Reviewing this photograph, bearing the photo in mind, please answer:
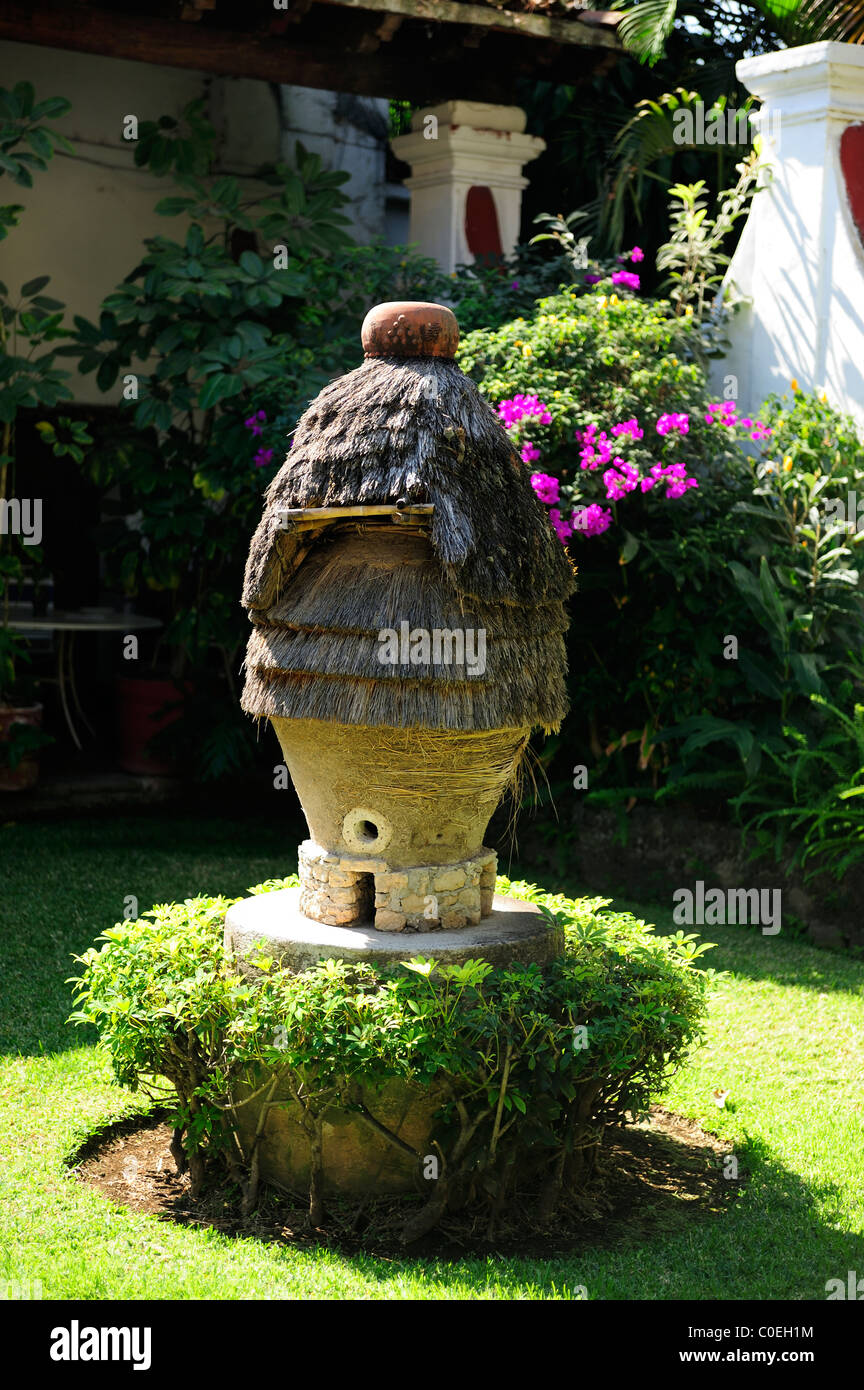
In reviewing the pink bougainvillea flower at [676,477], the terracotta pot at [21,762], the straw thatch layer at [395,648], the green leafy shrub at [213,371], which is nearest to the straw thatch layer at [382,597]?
the straw thatch layer at [395,648]

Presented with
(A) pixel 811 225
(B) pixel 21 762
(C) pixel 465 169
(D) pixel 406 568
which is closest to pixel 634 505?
(A) pixel 811 225

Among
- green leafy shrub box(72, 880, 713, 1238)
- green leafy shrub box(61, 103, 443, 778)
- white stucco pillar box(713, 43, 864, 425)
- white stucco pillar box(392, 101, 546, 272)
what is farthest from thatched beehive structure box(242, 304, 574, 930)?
white stucco pillar box(392, 101, 546, 272)

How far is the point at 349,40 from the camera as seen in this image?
28.5 feet

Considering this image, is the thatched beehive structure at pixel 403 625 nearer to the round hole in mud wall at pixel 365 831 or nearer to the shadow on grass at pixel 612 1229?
the round hole in mud wall at pixel 365 831

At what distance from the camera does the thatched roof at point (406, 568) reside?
425 centimetres

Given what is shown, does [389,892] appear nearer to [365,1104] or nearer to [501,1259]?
[365,1104]

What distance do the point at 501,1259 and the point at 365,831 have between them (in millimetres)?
1322

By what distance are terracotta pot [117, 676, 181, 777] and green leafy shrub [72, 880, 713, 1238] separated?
15.6 ft

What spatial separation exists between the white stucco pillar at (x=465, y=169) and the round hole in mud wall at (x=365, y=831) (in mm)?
5637

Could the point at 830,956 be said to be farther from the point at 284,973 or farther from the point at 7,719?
the point at 7,719

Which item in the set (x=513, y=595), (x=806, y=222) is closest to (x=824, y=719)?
(x=806, y=222)

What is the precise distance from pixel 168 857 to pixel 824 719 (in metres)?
3.62

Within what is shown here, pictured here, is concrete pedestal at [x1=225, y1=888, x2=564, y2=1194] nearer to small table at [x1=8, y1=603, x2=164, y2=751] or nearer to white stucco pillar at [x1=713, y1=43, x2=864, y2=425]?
white stucco pillar at [x1=713, y1=43, x2=864, y2=425]
